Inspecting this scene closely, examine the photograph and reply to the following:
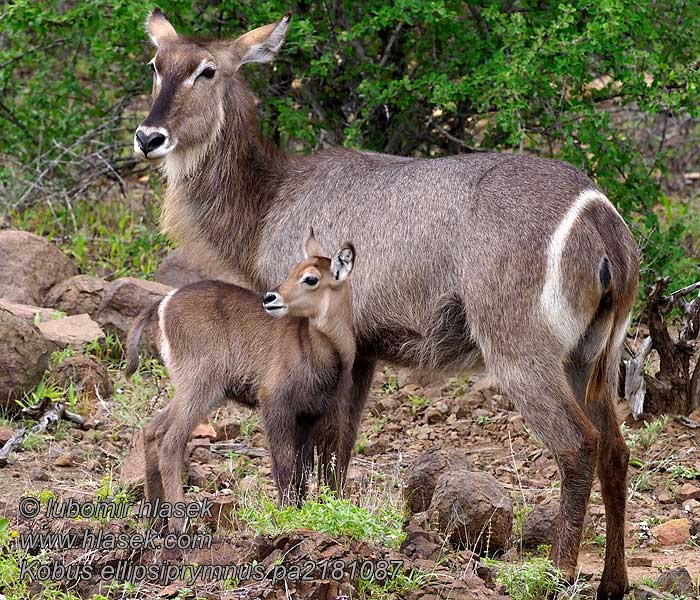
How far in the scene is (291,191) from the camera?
559cm

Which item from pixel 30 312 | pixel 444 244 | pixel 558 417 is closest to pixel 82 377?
pixel 30 312

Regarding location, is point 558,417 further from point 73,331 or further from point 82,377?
point 73,331

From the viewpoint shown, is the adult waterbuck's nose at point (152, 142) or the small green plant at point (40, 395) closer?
the adult waterbuck's nose at point (152, 142)

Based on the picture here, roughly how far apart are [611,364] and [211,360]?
1.63 meters

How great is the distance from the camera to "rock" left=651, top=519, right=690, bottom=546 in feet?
17.4

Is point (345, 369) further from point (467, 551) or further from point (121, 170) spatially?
point (121, 170)

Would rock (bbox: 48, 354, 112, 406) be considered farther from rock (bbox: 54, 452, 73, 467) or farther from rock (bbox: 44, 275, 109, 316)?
rock (bbox: 44, 275, 109, 316)

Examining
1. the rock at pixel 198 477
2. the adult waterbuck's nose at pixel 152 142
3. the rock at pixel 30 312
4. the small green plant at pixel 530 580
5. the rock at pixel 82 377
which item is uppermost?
the adult waterbuck's nose at pixel 152 142

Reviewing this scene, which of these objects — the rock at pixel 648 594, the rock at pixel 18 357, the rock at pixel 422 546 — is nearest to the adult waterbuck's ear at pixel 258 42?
the rock at pixel 18 357

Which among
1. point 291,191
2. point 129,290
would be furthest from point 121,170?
point 291,191

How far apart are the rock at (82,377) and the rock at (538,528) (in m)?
2.44

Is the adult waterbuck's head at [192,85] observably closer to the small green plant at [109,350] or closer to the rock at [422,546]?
the small green plant at [109,350]

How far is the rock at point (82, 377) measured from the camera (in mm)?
6418

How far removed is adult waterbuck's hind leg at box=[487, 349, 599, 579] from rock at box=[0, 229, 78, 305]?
3737mm
